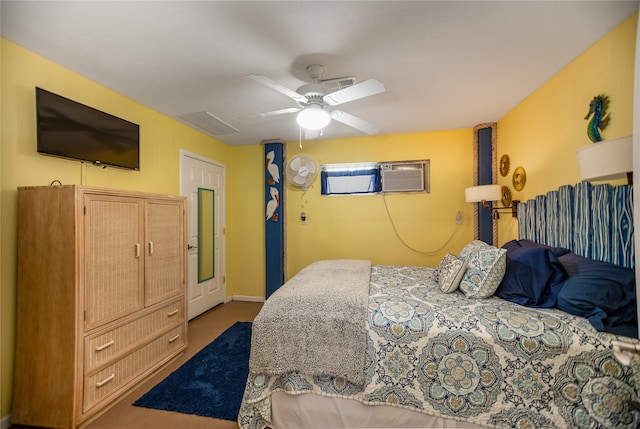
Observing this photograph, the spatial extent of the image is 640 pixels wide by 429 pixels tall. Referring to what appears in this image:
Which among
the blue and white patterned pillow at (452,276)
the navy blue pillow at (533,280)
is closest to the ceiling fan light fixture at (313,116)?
the blue and white patterned pillow at (452,276)

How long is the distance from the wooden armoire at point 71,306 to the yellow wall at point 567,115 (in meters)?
3.23

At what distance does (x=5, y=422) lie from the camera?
1644 mm

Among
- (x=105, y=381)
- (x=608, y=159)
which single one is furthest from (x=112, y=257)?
(x=608, y=159)

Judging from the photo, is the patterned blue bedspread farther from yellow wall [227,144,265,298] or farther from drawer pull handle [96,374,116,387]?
yellow wall [227,144,265,298]

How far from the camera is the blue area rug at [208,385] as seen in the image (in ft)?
5.83

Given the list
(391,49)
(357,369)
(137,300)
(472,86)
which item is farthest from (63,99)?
(472,86)

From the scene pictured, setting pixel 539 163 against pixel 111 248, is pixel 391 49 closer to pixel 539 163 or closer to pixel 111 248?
pixel 539 163

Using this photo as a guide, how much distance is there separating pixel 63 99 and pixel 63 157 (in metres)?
0.41

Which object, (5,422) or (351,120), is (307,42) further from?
(5,422)

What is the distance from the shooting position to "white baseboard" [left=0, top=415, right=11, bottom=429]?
1.63 metres

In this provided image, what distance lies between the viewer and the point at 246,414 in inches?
61.3

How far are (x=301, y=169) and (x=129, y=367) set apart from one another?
252 cm

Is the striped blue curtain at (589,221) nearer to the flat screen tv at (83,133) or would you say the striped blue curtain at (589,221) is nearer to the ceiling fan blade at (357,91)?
the ceiling fan blade at (357,91)

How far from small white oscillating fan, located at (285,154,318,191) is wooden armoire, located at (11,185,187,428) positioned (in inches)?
74.7
